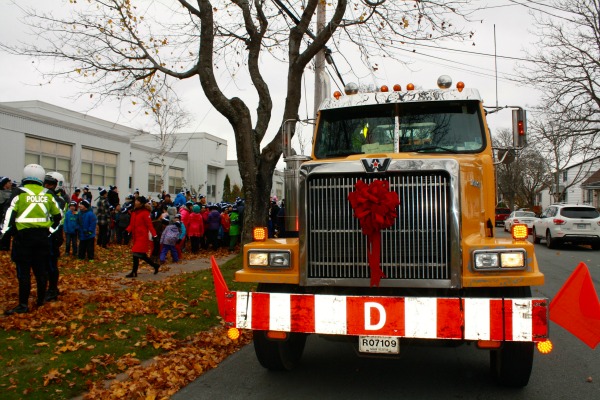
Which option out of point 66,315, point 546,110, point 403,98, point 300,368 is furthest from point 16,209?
point 546,110

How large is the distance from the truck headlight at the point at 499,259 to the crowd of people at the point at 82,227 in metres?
5.61

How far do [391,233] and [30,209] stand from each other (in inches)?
201

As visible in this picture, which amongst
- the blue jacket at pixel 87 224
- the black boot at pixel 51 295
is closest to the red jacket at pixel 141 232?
the blue jacket at pixel 87 224

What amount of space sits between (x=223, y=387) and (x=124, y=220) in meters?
Result: 12.9

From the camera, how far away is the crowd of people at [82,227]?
7055mm

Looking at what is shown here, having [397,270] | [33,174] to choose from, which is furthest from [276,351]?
Answer: [33,174]

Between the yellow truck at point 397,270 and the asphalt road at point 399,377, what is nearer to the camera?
the yellow truck at point 397,270

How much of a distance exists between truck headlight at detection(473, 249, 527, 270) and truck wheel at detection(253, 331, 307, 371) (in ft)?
6.08

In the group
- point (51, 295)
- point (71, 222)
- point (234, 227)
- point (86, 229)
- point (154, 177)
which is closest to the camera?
point (51, 295)

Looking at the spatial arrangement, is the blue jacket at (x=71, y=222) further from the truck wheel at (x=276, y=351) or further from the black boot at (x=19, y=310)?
the truck wheel at (x=276, y=351)

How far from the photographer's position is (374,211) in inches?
167

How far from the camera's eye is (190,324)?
23.7ft

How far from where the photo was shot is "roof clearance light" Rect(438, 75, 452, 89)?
5668 millimetres

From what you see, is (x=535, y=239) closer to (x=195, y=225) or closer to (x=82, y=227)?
(x=195, y=225)
